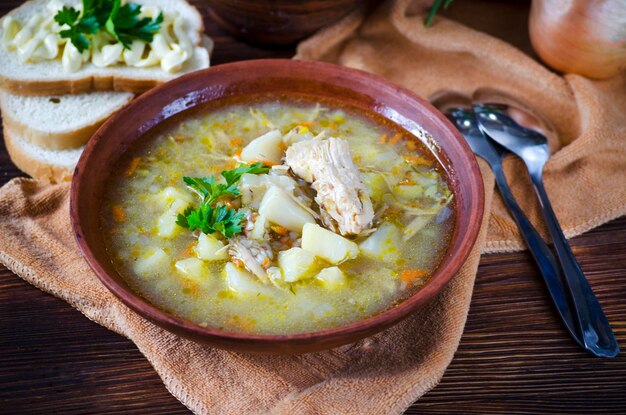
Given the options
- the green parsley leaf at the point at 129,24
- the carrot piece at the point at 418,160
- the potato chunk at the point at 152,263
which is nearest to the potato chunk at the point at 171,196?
the potato chunk at the point at 152,263

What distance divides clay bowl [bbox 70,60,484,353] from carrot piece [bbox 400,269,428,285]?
0.30 ft

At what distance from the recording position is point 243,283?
2.43 m

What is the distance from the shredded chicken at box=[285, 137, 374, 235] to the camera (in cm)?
255

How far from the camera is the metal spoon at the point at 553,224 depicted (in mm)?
2609

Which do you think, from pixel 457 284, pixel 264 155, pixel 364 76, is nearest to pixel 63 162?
pixel 264 155

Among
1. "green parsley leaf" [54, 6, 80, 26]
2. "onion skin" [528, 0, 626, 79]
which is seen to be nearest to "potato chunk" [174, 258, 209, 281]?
"green parsley leaf" [54, 6, 80, 26]

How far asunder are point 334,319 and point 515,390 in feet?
2.24

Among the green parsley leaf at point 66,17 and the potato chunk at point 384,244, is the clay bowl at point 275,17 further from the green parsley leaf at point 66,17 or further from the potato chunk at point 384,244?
the potato chunk at point 384,244

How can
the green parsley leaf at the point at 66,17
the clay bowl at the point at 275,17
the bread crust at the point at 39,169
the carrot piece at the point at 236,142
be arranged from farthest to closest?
the clay bowl at the point at 275,17 → the green parsley leaf at the point at 66,17 → the bread crust at the point at 39,169 → the carrot piece at the point at 236,142

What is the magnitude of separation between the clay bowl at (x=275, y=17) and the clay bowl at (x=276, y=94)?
61 cm

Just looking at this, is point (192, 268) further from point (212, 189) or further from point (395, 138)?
point (395, 138)

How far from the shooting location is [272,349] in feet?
7.19

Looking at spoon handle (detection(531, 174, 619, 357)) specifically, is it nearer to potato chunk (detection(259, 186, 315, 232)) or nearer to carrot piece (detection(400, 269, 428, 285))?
carrot piece (detection(400, 269, 428, 285))

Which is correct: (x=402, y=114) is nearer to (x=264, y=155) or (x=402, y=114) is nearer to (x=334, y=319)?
(x=264, y=155)
